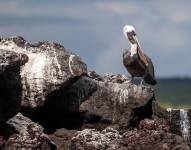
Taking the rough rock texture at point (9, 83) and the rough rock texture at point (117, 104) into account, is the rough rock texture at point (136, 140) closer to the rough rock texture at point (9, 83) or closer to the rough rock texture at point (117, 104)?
the rough rock texture at point (9, 83)

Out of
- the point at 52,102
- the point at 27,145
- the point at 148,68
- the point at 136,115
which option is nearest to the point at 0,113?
the point at 27,145

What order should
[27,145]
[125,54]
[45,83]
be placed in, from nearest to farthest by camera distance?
1. [27,145]
2. [45,83]
3. [125,54]

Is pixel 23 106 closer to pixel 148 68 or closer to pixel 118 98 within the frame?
pixel 118 98

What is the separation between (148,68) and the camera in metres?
32.8

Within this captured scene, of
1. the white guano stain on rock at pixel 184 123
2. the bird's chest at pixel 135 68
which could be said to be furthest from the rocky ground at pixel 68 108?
the bird's chest at pixel 135 68

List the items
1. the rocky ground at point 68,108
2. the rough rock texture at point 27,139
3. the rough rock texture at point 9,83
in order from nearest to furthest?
the rough rock texture at point 27,139, the rough rock texture at point 9,83, the rocky ground at point 68,108

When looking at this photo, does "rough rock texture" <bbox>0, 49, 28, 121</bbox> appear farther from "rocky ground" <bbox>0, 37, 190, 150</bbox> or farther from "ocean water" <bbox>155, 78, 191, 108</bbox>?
"ocean water" <bbox>155, 78, 191, 108</bbox>

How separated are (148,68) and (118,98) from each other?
284 cm

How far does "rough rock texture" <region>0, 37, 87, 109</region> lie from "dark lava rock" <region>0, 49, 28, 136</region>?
1.65 m

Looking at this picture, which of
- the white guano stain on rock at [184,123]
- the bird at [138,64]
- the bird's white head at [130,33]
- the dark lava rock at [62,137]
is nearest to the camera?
the dark lava rock at [62,137]

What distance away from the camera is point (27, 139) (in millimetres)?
26094

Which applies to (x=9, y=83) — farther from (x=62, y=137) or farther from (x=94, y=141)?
(x=62, y=137)

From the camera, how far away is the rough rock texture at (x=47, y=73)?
28.6m

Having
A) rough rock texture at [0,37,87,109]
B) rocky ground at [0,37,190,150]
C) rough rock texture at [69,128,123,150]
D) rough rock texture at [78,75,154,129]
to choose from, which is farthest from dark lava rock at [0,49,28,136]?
rough rock texture at [78,75,154,129]
